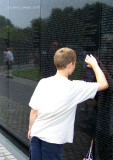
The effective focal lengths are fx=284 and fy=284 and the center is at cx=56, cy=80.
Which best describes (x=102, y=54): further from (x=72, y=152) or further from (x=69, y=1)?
(x=72, y=152)

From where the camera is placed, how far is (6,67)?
630 centimetres

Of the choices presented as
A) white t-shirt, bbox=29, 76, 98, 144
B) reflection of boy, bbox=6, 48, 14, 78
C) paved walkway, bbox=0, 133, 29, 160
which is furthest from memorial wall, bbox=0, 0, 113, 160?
white t-shirt, bbox=29, 76, 98, 144

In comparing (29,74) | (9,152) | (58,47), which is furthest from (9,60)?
(58,47)

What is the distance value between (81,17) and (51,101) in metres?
1.42

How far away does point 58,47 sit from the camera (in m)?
3.98

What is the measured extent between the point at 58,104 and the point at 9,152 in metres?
2.83

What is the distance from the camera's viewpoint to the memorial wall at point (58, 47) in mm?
3207

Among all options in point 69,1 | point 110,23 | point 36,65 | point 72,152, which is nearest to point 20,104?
point 36,65

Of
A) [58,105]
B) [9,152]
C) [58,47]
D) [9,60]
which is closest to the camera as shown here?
[58,105]

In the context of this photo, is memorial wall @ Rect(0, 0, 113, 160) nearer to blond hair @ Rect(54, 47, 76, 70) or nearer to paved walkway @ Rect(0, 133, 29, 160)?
paved walkway @ Rect(0, 133, 29, 160)

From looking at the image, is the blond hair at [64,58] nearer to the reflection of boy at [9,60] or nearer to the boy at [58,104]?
the boy at [58,104]

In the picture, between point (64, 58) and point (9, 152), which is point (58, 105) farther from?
point (9, 152)

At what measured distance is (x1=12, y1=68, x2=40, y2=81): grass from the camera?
4664 mm

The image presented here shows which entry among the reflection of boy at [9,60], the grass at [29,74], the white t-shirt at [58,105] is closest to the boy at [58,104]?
the white t-shirt at [58,105]
